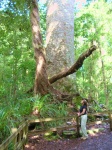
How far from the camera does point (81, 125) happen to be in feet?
21.9

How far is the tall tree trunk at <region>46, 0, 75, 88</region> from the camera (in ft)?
32.2

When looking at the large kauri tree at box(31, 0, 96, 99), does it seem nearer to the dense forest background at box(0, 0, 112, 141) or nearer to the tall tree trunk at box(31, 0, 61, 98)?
the tall tree trunk at box(31, 0, 61, 98)

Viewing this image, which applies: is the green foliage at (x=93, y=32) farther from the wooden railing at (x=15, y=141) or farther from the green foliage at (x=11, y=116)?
the wooden railing at (x=15, y=141)

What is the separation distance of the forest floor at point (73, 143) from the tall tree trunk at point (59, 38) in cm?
325

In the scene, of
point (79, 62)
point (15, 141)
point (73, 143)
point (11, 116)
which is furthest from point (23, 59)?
point (15, 141)

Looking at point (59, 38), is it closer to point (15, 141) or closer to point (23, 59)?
point (23, 59)

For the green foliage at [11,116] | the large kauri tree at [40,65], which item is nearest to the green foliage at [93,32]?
the large kauri tree at [40,65]

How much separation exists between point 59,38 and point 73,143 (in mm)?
5207

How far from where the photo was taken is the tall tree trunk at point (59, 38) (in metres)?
9.80

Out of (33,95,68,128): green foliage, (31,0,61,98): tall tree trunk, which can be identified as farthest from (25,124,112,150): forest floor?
(31,0,61,98): tall tree trunk

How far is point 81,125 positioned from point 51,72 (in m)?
3.49

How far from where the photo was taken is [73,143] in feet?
20.7

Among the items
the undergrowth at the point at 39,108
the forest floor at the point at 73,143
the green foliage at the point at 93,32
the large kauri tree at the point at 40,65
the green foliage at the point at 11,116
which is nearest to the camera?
the green foliage at the point at 11,116

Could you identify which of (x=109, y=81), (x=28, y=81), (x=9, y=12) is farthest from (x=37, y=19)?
(x=109, y=81)
